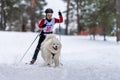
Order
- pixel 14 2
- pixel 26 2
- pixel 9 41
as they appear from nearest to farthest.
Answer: pixel 9 41
pixel 14 2
pixel 26 2

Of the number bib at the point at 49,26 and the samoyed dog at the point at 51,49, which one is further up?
the number bib at the point at 49,26

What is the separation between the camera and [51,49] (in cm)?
1262

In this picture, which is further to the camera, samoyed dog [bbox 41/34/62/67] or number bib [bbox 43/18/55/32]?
number bib [bbox 43/18/55/32]

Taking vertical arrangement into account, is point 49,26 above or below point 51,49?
above

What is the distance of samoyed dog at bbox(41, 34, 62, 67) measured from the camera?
495 inches

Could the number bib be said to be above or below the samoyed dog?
above

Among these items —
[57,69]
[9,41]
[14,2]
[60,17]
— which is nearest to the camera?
[57,69]

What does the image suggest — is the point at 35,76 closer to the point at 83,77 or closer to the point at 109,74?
the point at 83,77

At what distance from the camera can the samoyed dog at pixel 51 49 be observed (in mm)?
12570

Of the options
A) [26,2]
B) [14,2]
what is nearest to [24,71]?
[14,2]

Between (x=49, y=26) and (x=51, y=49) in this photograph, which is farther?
(x=49, y=26)

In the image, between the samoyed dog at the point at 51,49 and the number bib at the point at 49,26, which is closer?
the samoyed dog at the point at 51,49

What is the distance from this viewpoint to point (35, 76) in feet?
34.5

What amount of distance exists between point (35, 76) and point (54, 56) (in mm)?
2308
